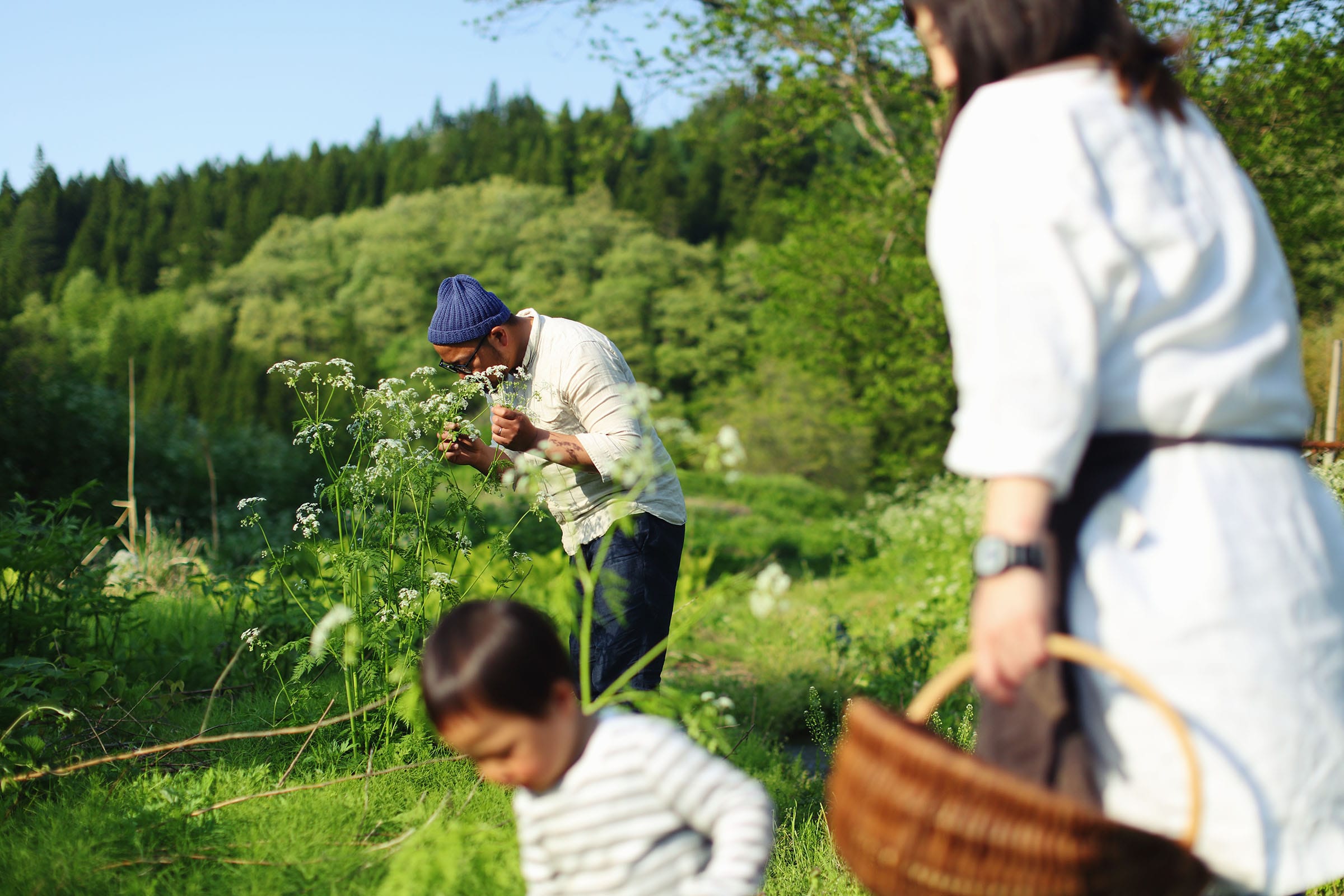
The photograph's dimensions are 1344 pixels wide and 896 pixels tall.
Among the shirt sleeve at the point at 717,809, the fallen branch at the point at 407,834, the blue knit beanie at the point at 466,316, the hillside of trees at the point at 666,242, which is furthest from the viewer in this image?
the hillside of trees at the point at 666,242

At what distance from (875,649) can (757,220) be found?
47.3m

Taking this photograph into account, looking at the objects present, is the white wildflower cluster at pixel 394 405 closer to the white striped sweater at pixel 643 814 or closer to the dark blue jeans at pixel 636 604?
the dark blue jeans at pixel 636 604

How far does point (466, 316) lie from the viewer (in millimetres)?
3113

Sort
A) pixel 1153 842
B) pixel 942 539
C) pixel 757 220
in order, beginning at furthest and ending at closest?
pixel 757 220 < pixel 942 539 < pixel 1153 842

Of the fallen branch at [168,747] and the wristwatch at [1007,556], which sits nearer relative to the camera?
the wristwatch at [1007,556]

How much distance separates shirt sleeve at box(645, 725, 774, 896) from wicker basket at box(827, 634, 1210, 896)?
24 centimetres

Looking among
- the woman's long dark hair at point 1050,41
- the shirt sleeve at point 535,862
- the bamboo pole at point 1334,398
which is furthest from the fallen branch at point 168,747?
the bamboo pole at point 1334,398

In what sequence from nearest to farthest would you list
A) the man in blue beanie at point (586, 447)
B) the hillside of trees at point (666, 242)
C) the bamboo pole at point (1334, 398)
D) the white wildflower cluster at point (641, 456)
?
1. the white wildflower cluster at point (641, 456)
2. the man in blue beanie at point (586, 447)
3. the bamboo pole at point (1334, 398)
4. the hillside of trees at point (666, 242)

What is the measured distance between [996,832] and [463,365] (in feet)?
7.88

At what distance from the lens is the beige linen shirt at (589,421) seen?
9.59 ft

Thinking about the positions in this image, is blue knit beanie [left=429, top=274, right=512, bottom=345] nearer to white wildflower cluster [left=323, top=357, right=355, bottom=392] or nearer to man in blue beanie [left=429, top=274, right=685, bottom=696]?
man in blue beanie [left=429, top=274, right=685, bottom=696]

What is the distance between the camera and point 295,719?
9.91 feet

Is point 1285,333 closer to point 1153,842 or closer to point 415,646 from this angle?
point 1153,842

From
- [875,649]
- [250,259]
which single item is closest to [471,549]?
[875,649]
